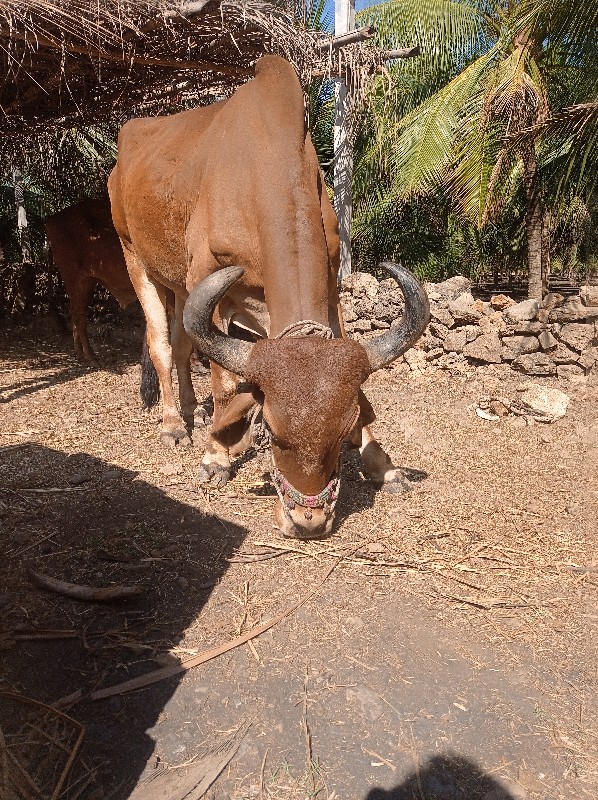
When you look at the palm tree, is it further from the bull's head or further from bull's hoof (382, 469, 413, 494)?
the bull's head

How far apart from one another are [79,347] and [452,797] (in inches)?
355

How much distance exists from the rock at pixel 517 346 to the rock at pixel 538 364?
9 centimetres

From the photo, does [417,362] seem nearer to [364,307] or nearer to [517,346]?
[364,307]

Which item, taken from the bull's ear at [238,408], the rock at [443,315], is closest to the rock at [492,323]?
the rock at [443,315]

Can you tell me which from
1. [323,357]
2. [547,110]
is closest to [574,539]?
[323,357]

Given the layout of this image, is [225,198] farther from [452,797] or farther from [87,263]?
[87,263]

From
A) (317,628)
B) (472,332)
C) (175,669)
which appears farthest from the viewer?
(472,332)

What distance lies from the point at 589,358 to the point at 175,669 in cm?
581

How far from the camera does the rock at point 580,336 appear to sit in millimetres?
7273

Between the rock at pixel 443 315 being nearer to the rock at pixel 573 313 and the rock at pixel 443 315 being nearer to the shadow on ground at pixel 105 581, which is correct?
the rock at pixel 573 313

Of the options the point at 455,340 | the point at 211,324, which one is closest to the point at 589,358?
the point at 455,340

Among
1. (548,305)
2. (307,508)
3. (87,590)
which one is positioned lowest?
(548,305)

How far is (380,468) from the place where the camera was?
4883 mm

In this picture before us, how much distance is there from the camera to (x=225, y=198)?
463 cm
